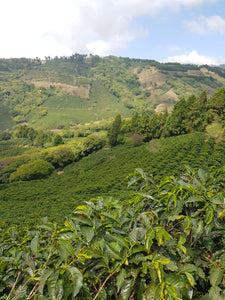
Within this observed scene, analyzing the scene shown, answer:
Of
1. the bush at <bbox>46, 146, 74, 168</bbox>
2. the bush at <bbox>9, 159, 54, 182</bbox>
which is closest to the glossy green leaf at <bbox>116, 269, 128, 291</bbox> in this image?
the bush at <bbox>9, 159, 54, 182</bbox>

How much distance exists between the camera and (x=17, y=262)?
1.29 meters

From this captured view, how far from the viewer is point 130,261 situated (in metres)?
1.03

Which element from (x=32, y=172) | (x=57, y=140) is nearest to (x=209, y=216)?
(x=32, y=172)

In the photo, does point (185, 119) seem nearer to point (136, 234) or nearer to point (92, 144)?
point (92, 144)

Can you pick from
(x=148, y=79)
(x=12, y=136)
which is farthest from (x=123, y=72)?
(x=12, y=136)

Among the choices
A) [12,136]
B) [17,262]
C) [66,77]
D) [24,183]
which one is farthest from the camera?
[66,77]

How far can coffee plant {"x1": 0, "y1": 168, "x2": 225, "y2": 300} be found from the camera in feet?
3.10

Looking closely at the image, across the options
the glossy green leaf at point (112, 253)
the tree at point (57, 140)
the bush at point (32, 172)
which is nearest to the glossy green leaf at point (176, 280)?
the glossy green leaf at point (112, 253)

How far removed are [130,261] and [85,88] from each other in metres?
127

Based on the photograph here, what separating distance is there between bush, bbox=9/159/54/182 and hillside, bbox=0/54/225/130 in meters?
48.8

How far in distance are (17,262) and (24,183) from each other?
26739 millimetres

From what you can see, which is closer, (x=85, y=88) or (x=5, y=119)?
(x=5, y=119)

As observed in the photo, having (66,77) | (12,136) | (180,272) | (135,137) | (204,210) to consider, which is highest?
(66,77)

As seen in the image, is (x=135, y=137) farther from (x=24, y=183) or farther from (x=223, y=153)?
(x=24, y=183)
